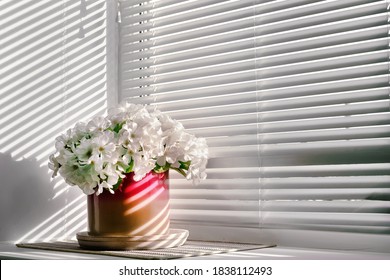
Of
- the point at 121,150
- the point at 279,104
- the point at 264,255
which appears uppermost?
the point at 279,104

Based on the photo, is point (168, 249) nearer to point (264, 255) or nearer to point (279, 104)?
point (264, 255)

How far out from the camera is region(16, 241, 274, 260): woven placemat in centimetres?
119

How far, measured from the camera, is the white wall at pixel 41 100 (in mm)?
1451

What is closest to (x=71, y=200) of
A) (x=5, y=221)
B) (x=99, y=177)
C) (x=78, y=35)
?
(x=5, y=221)

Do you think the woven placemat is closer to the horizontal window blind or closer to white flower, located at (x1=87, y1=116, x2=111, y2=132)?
the horizontal window blind

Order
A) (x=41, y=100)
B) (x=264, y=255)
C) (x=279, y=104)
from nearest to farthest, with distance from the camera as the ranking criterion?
(x=264, y=255)
(x=279, y=104)
(x=41, y=100)

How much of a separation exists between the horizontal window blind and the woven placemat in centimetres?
9

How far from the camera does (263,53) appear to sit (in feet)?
4.71

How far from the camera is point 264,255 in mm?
1221

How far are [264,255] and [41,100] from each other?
740mm

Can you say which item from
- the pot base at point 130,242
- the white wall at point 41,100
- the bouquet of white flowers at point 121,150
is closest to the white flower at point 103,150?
the bouquet of white flowers at point 121,150

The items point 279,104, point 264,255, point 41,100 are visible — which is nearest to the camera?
point 264,255

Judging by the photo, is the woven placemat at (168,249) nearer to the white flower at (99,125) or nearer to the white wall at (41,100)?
the white wall at (41,100)

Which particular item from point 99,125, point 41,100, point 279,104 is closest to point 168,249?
point 99,125
